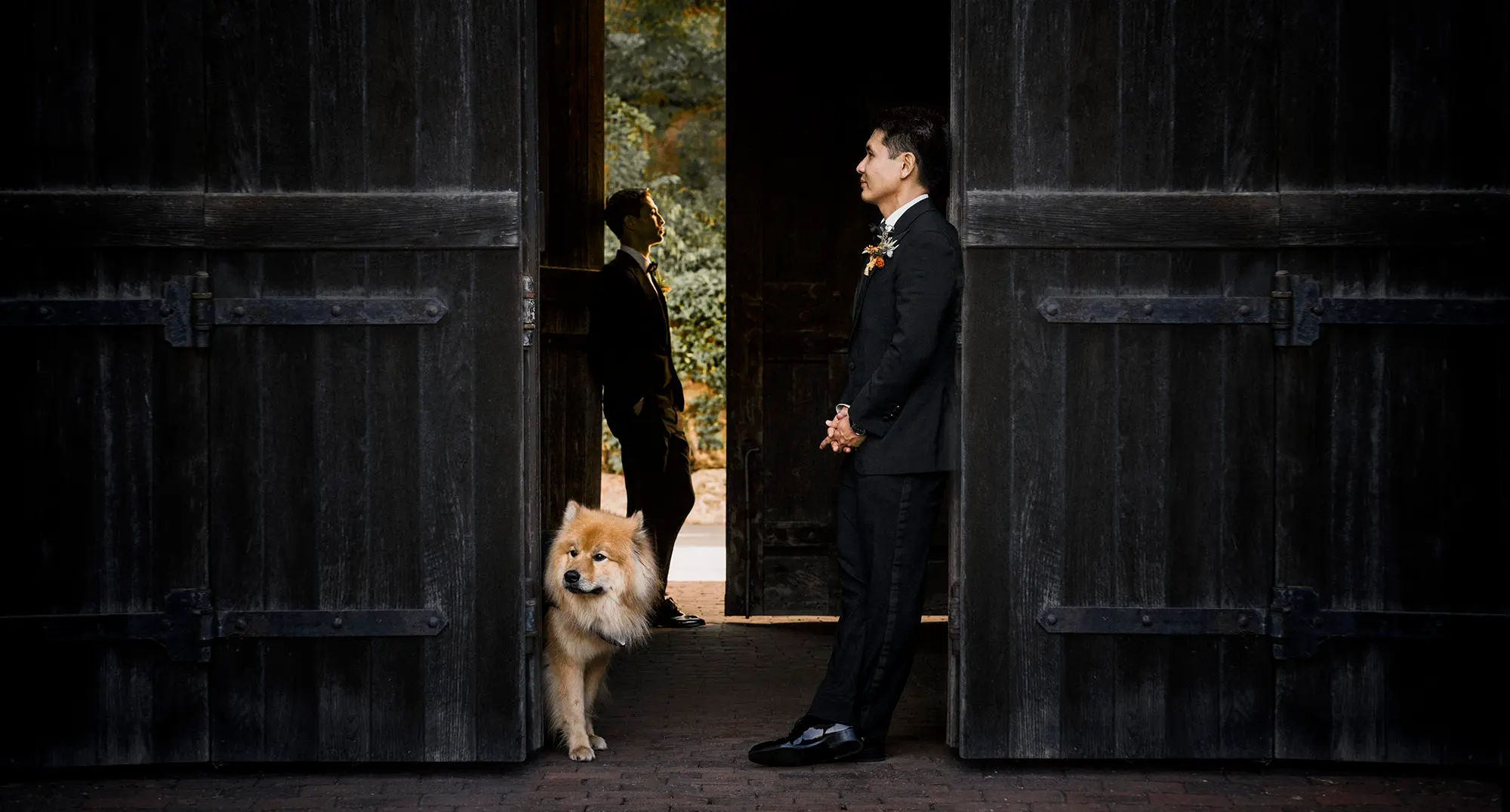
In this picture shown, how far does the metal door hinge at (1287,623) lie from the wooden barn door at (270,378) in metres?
1.94

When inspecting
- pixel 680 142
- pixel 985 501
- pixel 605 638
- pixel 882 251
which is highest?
pixel 680 142

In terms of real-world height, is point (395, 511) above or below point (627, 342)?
below

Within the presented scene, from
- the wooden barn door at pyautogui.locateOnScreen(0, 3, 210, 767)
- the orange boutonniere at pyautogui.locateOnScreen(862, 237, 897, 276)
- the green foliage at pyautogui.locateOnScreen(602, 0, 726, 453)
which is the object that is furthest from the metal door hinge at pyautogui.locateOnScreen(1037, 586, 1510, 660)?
the green foliage at pyautogui.locateOnScreen(602, 0, 726, 453)

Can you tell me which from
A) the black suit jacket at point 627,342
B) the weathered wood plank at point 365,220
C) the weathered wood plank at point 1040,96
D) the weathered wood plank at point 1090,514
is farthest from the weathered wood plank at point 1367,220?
the black suit jacket at point 627,342

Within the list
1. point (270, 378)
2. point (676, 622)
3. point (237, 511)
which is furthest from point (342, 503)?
point (676, 622)

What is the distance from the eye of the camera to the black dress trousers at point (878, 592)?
4.69m

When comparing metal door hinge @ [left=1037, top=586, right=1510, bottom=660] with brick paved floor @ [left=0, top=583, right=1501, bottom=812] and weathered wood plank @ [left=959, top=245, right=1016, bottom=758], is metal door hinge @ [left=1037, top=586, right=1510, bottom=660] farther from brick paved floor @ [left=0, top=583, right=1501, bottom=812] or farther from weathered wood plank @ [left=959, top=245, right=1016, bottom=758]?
brick paved floor @ [left=0, top=583, right=1501, bottom=812]

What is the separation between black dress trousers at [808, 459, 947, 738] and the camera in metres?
4.69

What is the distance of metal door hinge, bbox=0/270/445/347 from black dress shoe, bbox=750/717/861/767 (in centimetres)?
185

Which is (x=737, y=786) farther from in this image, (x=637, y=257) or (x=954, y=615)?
(x=637, y=257)

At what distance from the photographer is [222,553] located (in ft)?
15.1

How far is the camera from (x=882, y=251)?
471 centimetres

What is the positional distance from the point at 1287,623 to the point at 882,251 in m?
1.83

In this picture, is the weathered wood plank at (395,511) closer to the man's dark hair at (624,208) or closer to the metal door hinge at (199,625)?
the metal door hinge at (199,625)
